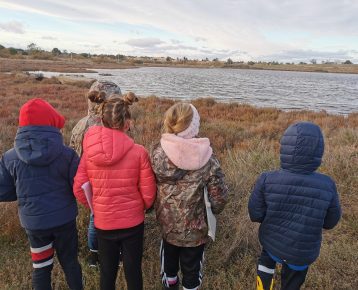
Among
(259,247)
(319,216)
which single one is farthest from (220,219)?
(319,216)

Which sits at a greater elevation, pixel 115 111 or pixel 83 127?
pixel 115 111

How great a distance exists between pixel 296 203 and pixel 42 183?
1.94 meters

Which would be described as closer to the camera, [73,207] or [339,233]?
[73,207]

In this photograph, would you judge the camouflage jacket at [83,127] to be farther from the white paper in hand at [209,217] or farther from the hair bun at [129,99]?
the white paper in hand at [209,217]

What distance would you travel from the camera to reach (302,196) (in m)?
2.57

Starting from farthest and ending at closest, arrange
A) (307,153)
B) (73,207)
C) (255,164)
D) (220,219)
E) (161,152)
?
(255,164)
(220,219)
(73,207)
(161,152)
(307,153)

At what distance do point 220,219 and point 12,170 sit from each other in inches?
93.1

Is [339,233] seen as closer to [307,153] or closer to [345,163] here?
[345,163]

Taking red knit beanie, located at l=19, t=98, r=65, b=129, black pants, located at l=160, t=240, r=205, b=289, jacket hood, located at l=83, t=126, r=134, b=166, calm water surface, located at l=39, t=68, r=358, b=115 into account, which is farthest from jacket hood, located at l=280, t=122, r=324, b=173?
calm water surface, located at l=39, t=68, r=358, b=115

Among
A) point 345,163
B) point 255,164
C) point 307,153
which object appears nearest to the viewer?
point 307,153

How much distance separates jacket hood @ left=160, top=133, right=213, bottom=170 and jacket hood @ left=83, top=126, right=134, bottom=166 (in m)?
0.32

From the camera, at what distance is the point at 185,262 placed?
2928 millimetres

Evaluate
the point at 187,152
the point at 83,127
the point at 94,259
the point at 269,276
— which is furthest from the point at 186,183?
the point at 94,259

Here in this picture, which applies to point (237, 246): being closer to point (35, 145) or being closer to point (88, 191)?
point (88, 191)
